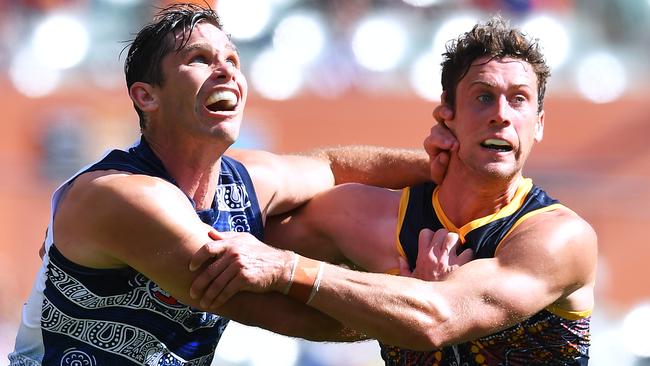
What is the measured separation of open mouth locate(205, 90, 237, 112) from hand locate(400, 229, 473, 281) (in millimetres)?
914

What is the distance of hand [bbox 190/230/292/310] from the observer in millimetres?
4156

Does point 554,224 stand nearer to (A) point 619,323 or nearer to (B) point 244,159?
(B) point 244,159

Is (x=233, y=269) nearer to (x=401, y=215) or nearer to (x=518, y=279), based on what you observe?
(x=401, y=215)

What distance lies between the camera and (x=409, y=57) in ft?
42.9

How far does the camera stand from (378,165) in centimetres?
532

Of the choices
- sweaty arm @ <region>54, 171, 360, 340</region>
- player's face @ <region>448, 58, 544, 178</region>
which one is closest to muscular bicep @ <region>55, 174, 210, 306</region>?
sweaty arm @ <region>54, 171, 360, 340</region>

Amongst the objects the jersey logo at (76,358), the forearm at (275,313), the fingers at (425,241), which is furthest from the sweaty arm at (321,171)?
the jersey logo at (76,358)

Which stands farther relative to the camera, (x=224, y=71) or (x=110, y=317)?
(x=224, y=71)

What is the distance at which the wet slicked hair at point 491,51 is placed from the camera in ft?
15.3

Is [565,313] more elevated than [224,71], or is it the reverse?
[224,71]

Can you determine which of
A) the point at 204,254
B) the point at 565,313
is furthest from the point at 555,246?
the point at 204,254

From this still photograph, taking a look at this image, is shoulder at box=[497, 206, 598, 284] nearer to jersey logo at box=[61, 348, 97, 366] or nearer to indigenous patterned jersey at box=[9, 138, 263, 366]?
indigenous patterned jersey at box=[9, 138, 263, 366]

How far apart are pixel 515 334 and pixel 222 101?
57.8 inches

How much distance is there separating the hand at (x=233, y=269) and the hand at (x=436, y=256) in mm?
550
